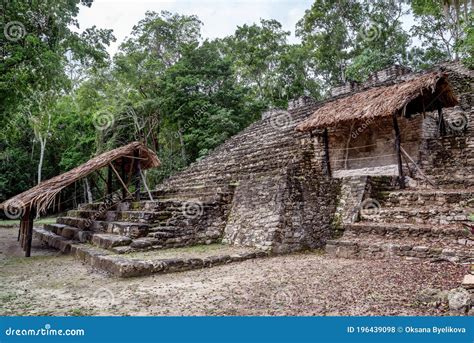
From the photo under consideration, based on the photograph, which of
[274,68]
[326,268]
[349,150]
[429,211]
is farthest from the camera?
[274,68]

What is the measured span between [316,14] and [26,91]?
18137 millimetres

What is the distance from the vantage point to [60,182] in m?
7.54

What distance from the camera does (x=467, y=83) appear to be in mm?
11852

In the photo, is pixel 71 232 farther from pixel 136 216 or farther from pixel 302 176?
pixel 302 176

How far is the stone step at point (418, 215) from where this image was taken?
20.2ft

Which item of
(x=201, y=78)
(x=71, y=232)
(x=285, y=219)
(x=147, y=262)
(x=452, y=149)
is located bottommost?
(x=147, y=262)

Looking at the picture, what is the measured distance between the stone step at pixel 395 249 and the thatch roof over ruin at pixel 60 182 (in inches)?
207

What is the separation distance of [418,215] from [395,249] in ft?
3.76

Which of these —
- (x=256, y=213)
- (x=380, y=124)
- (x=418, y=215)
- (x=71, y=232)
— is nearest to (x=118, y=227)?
(x=71, y=232)

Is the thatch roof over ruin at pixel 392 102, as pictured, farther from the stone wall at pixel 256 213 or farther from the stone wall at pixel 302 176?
the stone wall at pixel 256 213

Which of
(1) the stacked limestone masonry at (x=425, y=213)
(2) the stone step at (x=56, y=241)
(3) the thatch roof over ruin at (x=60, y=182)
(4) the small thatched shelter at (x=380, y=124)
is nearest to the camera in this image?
(1) the stacked limestone masonry at (x=425, y=213)

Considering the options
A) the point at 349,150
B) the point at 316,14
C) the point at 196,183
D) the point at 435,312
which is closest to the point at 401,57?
the point at 316,14

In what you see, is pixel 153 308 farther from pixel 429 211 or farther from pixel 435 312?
pixel 429 211

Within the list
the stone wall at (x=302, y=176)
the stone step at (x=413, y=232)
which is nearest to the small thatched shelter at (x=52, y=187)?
the stone wall at (x=302, y=176)
